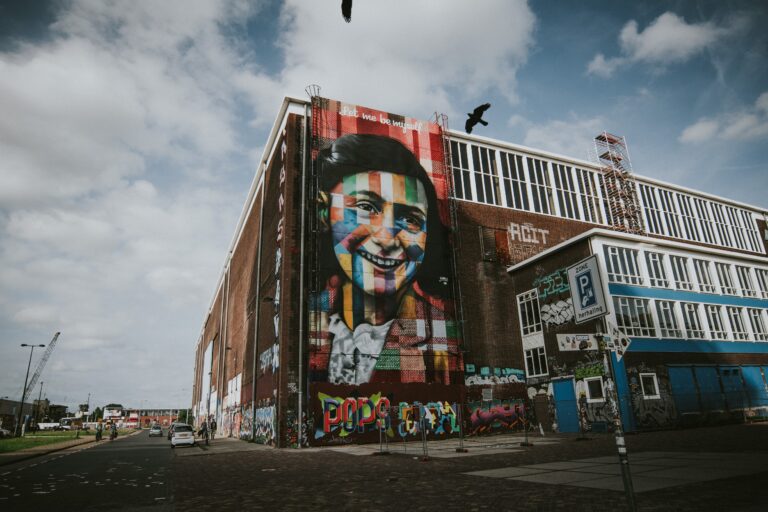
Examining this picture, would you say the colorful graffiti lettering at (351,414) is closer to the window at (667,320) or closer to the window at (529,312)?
the window at (529,312)

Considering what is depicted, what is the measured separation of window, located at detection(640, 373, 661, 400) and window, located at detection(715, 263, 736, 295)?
1173 centimetres

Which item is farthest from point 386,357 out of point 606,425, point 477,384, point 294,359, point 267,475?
point 267,475

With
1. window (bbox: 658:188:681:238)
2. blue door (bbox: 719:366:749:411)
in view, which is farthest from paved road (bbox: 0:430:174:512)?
window (bbox: 658:188:681:238)

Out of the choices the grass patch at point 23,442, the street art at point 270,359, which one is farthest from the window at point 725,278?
the grass patch at point 23,442

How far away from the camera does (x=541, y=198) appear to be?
139ft

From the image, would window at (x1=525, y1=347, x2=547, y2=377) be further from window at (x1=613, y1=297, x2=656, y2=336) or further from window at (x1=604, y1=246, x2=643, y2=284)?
window at (x1=604, y1=246, x2=643, y2=284)

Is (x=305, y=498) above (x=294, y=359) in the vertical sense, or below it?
below

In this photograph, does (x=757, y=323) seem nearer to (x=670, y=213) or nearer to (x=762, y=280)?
(x=762, y=280)

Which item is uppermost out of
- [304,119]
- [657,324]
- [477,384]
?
[304,119]

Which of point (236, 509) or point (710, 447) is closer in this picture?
point (236, 509)

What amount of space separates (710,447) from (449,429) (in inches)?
676

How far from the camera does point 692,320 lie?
31.4m

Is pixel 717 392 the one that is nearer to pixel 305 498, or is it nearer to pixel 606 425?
pixel 606 425

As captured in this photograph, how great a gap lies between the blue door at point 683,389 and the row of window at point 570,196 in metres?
17.7
